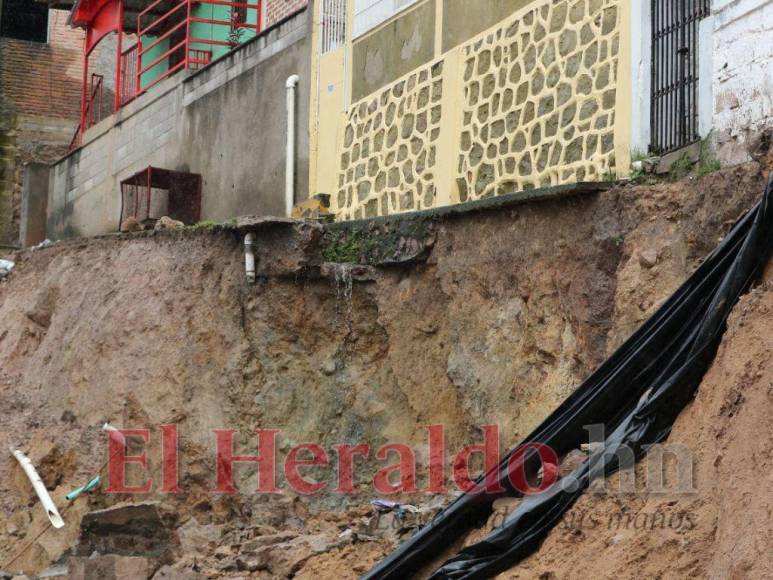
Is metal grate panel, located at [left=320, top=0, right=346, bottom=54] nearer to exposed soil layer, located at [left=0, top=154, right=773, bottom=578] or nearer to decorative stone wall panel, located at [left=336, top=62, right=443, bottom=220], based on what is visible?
decorative stone wall panel, located at [left=336, top=62, right=443, bottom=220]

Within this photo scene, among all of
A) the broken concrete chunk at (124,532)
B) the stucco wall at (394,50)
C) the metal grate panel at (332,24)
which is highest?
the metal grate panel at (332,24)

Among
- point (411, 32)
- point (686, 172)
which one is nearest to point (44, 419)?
point (411, 32)

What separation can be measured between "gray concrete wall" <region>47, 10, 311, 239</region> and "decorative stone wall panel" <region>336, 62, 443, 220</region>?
36.1 inches

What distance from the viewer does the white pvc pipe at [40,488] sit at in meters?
14.0

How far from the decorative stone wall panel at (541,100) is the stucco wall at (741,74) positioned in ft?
3.87

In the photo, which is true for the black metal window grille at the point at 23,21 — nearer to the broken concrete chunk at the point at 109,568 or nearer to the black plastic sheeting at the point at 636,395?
the broken concrete chunk at the point at 109,568

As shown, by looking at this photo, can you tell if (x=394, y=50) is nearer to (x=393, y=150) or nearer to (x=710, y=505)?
(x=393, y=150)

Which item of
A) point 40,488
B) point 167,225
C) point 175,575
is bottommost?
point 175,575

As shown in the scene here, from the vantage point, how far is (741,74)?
421 inches

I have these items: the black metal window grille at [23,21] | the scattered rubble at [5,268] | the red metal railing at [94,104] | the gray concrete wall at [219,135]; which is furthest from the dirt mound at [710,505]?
the black metal window grille at [23,21]

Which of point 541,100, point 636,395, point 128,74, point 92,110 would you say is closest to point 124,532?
point 541,100

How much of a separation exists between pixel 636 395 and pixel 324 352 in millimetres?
5368

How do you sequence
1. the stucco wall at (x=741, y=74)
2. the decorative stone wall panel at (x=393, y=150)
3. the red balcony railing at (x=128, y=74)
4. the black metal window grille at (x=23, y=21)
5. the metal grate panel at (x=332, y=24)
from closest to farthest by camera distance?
the stucco wall at (x=741, y=74) < the decorative stone wall panel at (x=393, y=150) < the metal grate panel at (x=332, y=24) < the red balcony railing at (x=128, y=74) < the black metal window grille at (x=23, y=21)

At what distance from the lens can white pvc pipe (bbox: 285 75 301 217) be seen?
649 inches
